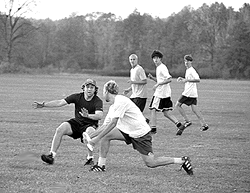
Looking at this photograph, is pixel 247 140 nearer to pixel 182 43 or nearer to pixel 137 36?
pixel 182 43

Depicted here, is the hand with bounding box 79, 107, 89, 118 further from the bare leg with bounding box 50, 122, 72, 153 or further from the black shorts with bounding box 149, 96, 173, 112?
the black shorts with bounding box 149, 96, 173, 112

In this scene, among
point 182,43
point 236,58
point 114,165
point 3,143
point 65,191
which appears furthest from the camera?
point 182,43

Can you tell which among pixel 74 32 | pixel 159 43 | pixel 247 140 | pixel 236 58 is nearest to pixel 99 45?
pixel 74 32

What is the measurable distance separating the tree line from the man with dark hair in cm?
6754

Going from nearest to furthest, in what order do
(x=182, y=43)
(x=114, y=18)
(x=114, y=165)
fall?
(x=114, y=165) → (x=182, y=43) → (x=114, y=18)

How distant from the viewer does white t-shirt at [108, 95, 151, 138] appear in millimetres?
7203

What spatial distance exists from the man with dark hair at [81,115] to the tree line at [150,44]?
67.5 meters

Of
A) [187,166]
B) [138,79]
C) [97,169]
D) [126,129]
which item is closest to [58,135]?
[97,169]

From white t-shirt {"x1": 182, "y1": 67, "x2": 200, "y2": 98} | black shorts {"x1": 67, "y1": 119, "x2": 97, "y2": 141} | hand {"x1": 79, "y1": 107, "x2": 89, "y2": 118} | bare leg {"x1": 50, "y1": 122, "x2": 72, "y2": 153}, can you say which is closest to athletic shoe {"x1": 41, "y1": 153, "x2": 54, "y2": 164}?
bare leg {"x1": 50, "y1": 122, "x2": 72, "y2": 153}

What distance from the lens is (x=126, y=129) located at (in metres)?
7.43

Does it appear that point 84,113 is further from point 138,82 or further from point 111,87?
point 138,82

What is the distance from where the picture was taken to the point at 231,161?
8930 mm

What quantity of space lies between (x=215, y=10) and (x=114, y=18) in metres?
26.2

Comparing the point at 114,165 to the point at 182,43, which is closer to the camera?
the point at 114,165
